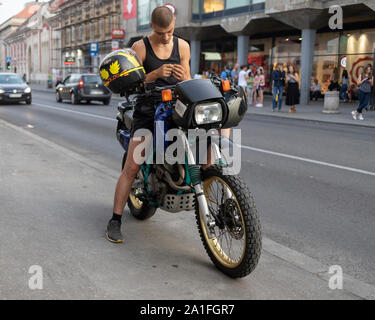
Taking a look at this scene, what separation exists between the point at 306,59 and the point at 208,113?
76.2 feet

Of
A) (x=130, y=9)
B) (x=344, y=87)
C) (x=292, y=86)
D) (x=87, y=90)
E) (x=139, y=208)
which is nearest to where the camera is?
(x=139, y=208)

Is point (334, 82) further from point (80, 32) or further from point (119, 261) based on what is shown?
point (80, 32)

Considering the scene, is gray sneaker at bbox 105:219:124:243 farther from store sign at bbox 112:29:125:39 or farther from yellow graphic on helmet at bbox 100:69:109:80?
store sign at bbox 112:29:125:39

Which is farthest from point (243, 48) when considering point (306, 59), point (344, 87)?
point (344, 87)

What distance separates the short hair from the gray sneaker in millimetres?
1592

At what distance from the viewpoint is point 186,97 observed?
3135mm

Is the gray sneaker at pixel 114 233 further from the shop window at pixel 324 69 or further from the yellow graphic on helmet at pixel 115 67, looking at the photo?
the shop window at pixel 324 69

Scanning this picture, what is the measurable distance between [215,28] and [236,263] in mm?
31295

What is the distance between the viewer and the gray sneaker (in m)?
3.87

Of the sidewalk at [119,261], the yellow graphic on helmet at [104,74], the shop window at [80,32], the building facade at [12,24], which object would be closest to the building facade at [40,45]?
the shop window at [80,32]

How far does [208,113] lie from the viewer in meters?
3.16

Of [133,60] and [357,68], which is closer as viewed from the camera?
[133,60]

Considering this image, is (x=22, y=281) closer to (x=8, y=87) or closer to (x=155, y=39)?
(x=155, y=39)
